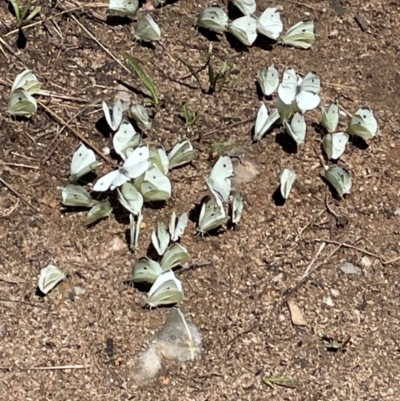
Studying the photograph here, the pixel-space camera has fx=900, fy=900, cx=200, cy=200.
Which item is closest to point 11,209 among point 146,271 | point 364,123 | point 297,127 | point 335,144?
point 146,271

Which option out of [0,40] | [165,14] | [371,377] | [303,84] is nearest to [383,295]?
[371,377]

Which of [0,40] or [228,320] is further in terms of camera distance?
[0,40]

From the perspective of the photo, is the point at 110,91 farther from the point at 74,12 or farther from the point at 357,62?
the point at 357,62

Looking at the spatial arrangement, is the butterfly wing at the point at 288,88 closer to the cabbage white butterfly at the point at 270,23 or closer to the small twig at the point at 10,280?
the cabbage white butterfly at the point at 270,23

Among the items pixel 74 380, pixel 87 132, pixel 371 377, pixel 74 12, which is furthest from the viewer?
pixel 74 12

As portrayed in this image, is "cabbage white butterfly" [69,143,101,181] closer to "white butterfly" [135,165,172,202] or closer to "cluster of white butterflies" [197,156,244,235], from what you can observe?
"white butterfly" [135,165,172,202]

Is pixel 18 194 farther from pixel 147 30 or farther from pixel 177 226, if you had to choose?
pixel 147 30
